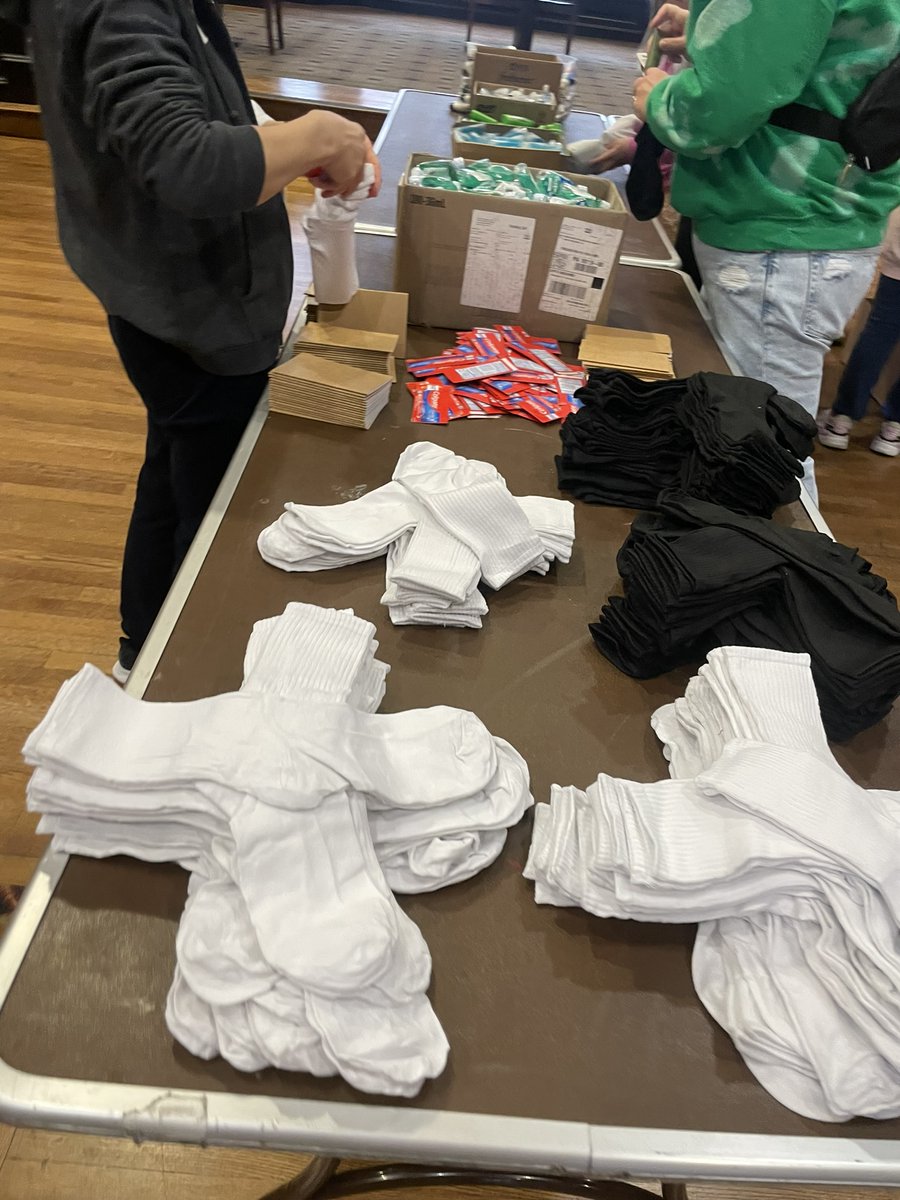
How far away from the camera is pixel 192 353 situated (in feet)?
4.08

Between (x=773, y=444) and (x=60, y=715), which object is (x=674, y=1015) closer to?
(x=60, y=715)

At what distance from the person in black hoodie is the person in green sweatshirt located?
0.55m

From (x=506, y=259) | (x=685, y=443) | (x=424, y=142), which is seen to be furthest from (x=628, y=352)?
(x=424, y=142)

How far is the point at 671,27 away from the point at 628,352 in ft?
2.92

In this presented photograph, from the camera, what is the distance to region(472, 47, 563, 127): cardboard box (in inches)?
96.0

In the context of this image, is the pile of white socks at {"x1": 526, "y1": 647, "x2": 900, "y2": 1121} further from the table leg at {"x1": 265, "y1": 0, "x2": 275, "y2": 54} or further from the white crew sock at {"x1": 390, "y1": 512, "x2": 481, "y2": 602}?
the table leg at {"x1": 265, "y1": 0, "x2": 275, "y2": 54}

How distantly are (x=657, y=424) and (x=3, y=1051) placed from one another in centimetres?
106

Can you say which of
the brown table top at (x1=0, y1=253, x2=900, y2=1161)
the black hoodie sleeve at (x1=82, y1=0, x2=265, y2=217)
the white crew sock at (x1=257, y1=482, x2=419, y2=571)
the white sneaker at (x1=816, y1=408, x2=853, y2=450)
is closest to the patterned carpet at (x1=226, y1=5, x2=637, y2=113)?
the white sneaker at (x1=816, y1=408, x2=853, y2=450)

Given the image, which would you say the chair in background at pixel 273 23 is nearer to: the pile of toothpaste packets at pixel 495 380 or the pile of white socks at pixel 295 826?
the pile of toothpaste packets at pixel 495 380

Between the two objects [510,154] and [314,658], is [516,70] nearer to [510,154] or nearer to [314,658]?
[510,154]

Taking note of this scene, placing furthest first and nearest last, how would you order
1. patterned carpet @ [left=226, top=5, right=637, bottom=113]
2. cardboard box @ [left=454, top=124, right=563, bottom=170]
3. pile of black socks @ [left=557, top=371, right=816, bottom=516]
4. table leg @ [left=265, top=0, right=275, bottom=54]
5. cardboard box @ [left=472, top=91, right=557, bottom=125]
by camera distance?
table leg @ [left=265, top=0, right=275, bottom=54] < patterned carpet @ [left=226, top=5, right=637, bottom=113] < cardboard box @ [left=472, top=91, right=557, bottom=125] < cardboard box @ [left=454, top=124, right=563, bottom=170] < pile of black socks @ [left=557, top=371, right=816, bottom=516]

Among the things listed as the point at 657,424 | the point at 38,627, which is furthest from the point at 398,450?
the point at 38,627

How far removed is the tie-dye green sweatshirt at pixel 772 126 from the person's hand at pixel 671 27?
37 centimetres

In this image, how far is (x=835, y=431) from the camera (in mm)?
3203
